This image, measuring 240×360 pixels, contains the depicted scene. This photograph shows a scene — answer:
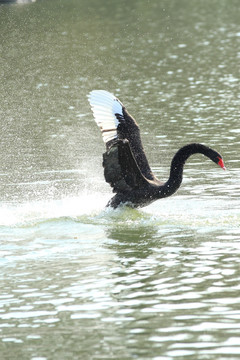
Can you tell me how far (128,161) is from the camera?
10492 millimetres

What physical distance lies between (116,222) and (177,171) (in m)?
1.07

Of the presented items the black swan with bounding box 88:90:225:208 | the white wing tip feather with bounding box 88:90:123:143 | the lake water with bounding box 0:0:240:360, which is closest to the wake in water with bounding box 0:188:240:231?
the lake water with bounding box 0:0:240:360

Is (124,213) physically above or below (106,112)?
below

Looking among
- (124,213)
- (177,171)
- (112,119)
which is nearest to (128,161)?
(177,171)

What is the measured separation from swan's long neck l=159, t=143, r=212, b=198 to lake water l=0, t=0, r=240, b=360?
374 millimetres

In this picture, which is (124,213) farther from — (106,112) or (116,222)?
(106,112)

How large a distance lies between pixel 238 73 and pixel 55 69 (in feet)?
19.9

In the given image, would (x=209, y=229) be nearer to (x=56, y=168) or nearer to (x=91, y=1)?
(x=56, y=168)

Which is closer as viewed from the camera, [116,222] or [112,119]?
[116,222]

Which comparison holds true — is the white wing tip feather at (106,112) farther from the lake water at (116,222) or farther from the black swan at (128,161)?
the lake water at (116,222)

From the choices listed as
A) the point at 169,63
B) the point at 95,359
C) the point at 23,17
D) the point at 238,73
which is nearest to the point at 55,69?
the point at 169,63

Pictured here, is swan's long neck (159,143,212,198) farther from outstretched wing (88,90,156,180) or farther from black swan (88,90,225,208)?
outstretched wing (88,90,156,180)

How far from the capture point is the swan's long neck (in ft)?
36.2

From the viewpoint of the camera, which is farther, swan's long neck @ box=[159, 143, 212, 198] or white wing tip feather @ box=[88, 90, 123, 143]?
white wing tip feather @ box=[88, 90, 123, 143]
